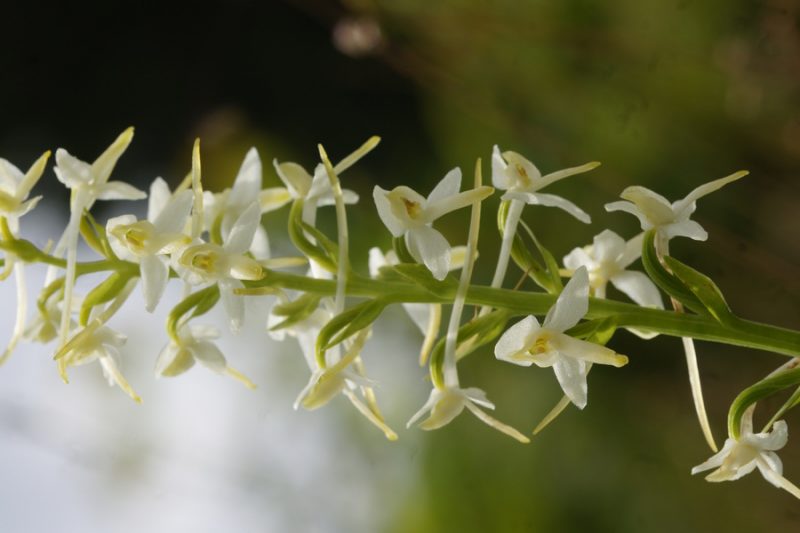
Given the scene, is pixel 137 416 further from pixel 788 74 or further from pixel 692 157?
pixel 788 74

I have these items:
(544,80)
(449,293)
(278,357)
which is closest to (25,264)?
(449,293)

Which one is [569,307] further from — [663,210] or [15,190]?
[15,190]

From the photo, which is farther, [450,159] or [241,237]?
[450,159]

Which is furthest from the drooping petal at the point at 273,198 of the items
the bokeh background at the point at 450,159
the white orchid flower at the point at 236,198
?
the bokeh background at the point at 450,159

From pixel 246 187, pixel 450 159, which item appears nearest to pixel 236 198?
pixel 246 187

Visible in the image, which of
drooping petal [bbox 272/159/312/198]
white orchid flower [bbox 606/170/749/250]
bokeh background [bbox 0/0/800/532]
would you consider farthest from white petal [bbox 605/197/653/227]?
bokeh background [bbox 0/0/800/532]
